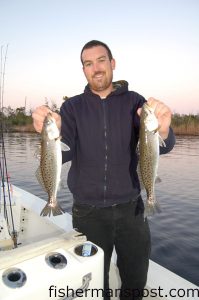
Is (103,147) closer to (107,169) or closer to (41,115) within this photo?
(107,169)

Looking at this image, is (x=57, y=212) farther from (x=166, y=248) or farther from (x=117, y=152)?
(x=166, y=248)

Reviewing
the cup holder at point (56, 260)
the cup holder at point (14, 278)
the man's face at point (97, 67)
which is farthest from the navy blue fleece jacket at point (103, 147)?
the cup holder at point (14, 278)

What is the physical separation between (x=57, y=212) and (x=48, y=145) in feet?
2.30

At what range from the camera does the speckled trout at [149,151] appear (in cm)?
280

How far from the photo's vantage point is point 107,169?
3469mm

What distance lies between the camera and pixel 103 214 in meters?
3.45

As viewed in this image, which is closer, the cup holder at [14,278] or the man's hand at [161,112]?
the cup holder at [14,278]

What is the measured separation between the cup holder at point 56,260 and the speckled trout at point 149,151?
3.30ft

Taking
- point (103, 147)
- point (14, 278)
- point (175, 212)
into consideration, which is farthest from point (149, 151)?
point (175, 212)

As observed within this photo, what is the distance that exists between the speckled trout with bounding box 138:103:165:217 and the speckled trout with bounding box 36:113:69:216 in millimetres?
816

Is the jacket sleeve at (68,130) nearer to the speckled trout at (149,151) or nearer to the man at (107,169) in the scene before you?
the man at (107,169)

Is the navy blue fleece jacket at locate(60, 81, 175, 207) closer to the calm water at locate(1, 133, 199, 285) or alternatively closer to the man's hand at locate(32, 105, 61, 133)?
the man's hand at locate(32, 105, 61, 133)

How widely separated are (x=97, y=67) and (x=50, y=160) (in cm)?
128

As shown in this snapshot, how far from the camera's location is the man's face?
11.3 feet
